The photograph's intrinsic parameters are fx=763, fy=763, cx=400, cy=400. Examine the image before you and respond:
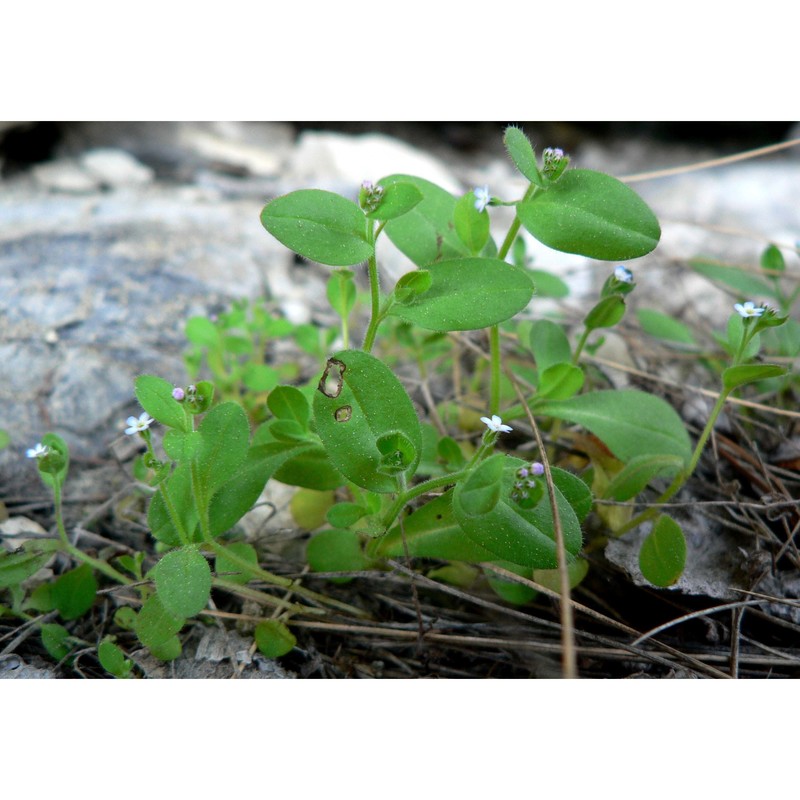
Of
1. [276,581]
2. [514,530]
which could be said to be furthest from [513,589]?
[276,581]

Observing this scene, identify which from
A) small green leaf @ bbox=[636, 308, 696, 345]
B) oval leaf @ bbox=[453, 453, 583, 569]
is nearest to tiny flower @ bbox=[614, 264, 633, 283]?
small green leaf @ bbox=[636, 308, 696, 345]

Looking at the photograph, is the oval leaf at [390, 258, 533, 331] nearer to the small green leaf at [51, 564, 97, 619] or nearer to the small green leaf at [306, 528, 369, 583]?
the small green leaf at [306, 528, 369, 583]

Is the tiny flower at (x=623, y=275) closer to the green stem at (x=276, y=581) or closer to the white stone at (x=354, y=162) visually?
the green stem at (x=276, y=581)

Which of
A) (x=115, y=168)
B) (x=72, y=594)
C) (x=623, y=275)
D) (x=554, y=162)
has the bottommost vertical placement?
(x=72, y=594)

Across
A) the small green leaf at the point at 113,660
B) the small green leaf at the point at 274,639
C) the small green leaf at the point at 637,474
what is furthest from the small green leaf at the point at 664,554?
the small green leaf at the point at 113,660

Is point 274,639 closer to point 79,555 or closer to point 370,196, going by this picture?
point 79,555

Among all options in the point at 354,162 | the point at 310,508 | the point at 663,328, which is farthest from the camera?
the point at 354,162
